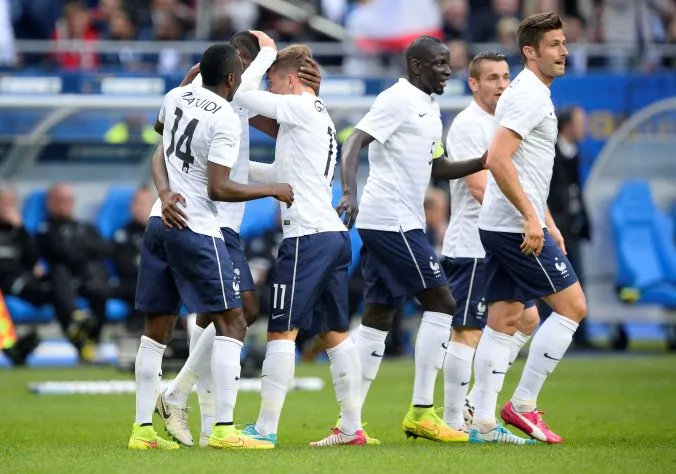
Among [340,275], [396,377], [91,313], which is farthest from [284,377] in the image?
[91,313]

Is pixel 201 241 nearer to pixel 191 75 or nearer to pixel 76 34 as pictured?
pixel 191 75

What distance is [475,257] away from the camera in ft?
31.2

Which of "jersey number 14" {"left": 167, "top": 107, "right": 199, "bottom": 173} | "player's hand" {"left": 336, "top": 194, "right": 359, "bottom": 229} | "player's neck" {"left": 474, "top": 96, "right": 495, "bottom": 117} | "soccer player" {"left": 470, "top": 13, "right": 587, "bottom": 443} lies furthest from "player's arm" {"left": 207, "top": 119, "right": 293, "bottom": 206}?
"player's neck" {"left": 474, "top": 96, "right": 495, "bottom": 117}

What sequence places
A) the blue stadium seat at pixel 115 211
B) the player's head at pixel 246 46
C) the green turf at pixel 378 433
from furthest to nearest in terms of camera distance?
1. the blue stadium seat at pixel 115 211
2. the player's head at pixel 246 46
3. the green turf at pixel 378 433

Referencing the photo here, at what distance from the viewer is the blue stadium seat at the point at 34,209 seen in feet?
55.9

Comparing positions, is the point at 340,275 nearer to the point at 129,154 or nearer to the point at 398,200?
the point at 398,200

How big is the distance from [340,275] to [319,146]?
2.52ft

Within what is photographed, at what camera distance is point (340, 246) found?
8586 millimetres

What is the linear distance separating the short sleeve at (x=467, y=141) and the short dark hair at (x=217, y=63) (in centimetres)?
182

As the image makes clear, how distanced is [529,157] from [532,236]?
0.55 m

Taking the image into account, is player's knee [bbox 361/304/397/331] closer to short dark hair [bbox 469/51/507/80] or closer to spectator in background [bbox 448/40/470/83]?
short dark hair [bbox 469/51/507/80]

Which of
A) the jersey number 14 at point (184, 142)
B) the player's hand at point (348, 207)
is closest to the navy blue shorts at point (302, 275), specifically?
the player's hand at point (348, 207)

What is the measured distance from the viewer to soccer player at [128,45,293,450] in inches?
322

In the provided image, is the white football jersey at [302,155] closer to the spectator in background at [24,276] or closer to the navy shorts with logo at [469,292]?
the navy shorts with logo at [469,292]
